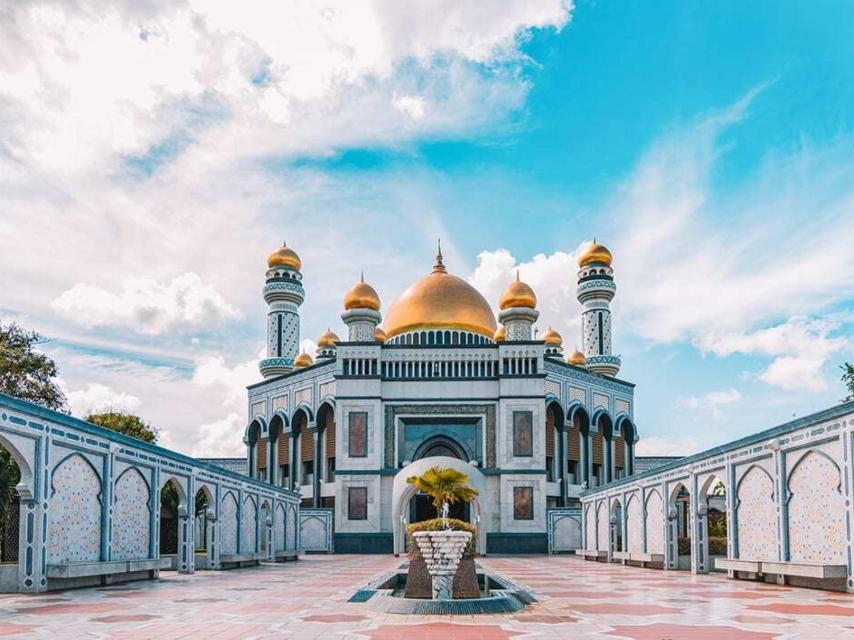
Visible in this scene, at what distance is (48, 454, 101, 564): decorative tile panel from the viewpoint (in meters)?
16.1

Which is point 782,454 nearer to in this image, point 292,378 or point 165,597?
point 165,597

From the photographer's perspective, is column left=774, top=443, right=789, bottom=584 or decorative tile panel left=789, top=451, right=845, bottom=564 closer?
decorative tile panel left=789, top=451, right=845, bottom=564

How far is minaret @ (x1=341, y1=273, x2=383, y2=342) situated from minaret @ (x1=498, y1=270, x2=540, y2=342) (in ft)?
19.0

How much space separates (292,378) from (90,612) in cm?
3431

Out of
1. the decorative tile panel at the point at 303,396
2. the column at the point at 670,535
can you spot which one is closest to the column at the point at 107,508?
the column at the point at 670,535

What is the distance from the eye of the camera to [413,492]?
35.4 m

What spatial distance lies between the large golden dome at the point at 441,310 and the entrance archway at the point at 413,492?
31.3 feet

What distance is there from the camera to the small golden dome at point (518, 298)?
1657 inches

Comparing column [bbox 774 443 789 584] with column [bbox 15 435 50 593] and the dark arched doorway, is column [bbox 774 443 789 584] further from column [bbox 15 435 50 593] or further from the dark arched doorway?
the dark arched doorway

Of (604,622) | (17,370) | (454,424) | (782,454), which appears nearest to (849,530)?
(782,454)

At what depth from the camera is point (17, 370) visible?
28.6 metres

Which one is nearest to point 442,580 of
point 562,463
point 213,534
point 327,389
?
point 213,534

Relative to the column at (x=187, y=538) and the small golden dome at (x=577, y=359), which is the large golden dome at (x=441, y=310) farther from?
the column at (x=187, y=538)

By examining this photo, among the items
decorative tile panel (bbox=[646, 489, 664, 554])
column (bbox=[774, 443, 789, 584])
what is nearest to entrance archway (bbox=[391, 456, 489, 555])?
decorative tile panel (bbox=[646, 489, 664, 554])
